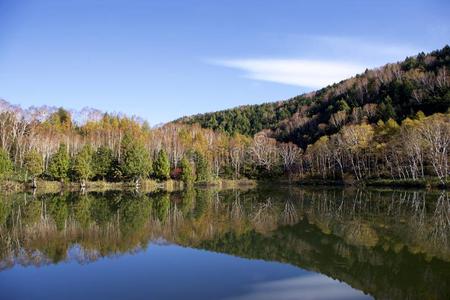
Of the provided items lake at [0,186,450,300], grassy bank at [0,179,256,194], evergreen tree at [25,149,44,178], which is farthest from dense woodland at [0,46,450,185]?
lake at [0,186,450,300]

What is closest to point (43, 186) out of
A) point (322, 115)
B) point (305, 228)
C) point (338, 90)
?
point (305, 228)

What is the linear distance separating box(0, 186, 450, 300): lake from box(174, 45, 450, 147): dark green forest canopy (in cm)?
6985

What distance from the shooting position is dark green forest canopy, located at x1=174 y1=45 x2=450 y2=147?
9156cm

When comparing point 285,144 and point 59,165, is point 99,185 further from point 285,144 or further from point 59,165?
point 285,144

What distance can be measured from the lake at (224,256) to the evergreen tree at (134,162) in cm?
3658

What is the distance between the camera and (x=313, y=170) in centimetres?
8200

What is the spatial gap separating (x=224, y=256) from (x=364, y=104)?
104 metres

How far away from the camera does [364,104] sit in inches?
4417

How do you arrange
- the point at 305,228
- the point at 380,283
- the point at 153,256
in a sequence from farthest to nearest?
the point at 305,228 < the point at 153,256 < the point at 380,283

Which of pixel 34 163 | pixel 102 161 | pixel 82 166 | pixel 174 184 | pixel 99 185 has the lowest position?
pixel 174 184

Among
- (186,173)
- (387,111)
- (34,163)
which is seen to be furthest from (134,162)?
(387,111)

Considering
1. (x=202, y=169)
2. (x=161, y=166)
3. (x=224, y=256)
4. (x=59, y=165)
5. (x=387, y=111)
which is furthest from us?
(x=387, y=111)

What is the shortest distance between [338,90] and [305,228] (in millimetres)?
117363

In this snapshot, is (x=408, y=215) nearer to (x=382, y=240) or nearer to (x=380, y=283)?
(x=382, y=240)
